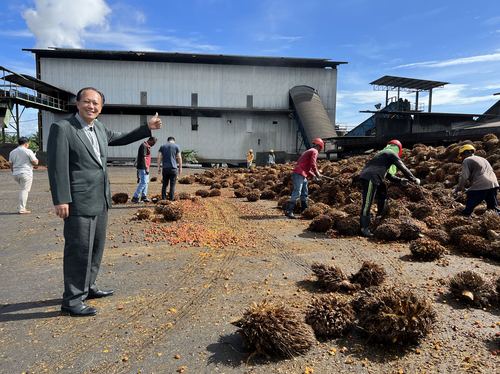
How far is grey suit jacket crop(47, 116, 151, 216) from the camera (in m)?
3.29

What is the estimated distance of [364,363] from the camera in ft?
9.47

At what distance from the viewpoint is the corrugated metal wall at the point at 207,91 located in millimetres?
37969

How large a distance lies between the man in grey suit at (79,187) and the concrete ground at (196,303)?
15.8 inches

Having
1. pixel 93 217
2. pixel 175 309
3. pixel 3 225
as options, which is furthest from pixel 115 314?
pixel 3 225

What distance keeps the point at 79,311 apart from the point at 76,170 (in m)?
1.42

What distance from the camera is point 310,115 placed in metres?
35.2

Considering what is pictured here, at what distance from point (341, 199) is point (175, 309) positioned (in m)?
7.06

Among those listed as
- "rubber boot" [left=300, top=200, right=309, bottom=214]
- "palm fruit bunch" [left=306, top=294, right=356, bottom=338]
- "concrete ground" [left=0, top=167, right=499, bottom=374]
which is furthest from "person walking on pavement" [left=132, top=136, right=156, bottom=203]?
"palm fruit bunch" [left=306, top=294, right=356, bottom=338]

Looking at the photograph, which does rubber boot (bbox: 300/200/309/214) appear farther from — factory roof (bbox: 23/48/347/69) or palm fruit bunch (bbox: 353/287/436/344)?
factory roof (bbox: 23/48/347/69)

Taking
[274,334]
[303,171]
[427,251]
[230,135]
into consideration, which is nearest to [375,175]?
[427,251]

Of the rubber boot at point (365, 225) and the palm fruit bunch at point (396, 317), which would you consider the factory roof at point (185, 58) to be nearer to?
the rubber boot at point (365, 225)

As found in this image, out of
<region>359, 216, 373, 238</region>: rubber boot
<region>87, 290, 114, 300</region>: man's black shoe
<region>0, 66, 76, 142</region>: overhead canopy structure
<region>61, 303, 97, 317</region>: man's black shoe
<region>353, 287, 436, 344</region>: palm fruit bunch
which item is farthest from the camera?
<region>0, 66, 76, 142</region>: overhead canopy structure

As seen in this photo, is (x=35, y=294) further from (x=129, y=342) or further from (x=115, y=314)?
(x=129, y=342)

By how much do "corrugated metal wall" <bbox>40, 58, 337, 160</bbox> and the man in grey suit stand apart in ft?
119
